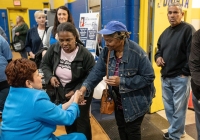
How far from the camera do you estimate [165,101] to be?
95.7 inches

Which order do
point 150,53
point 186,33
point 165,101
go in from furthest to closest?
point 150,53 < point 165,101 < point 186,33

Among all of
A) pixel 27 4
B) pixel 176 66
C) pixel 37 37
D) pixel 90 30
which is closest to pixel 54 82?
pixel 176 66

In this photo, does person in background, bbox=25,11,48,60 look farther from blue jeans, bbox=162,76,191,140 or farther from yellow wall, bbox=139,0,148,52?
blue jeans, bbox=162,76,191,140

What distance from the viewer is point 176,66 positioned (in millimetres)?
2191

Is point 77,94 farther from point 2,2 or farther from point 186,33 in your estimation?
point 2,2

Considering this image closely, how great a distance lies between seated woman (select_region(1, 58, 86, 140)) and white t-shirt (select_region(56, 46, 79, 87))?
0.55 meters

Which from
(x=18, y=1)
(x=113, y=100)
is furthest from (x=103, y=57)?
(x=18, y=1)

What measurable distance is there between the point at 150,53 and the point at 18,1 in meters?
8.98

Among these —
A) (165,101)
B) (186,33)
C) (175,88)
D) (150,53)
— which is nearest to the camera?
(186,33)

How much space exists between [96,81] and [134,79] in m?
0.39

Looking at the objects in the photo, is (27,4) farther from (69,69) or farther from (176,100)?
(176,100)

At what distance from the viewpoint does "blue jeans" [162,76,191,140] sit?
2208 millimetres

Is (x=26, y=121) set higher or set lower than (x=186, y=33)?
lower

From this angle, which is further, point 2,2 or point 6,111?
point 2,2
